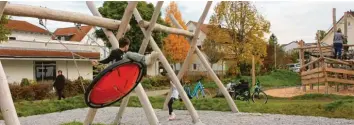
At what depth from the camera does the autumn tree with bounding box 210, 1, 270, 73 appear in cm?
3062

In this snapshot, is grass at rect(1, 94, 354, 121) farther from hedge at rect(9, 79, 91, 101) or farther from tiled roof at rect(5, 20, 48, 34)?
tiled roof at rect(5, 20, 48, 34)

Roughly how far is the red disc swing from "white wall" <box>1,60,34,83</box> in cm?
1854

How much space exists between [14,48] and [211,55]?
20.1m

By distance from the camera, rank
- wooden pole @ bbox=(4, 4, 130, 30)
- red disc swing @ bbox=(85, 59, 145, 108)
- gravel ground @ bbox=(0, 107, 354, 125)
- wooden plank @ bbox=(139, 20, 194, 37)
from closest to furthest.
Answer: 1. red disc swing @ bbox=(85, 59, 145, 108)
2. wooden pole @ bbox=(4, 4, 130, 30)
3. wooden plank @ bbox=(139, 20, 194, 37)
4. gravel ground @ bbox=(0, 107, 354, 125)

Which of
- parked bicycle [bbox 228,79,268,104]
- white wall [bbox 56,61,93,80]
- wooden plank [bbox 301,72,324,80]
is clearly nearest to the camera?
parked bicycle [bbox 228,79,268,104]

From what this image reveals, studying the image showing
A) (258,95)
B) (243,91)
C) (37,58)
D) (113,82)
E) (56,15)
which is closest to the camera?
(113,82)

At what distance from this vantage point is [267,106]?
1230cm

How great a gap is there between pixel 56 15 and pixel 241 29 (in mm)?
26233

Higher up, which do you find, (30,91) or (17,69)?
(17,69)

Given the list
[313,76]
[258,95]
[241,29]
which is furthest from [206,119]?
[241,29]

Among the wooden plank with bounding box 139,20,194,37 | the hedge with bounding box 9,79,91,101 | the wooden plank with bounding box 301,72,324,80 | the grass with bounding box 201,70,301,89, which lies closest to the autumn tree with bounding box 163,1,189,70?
the grass with bounding box 201,70,301,89

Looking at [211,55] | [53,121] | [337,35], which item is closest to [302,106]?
[337,35]

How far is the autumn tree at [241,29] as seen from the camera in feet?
100

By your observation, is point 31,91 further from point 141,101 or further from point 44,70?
point 141,101
